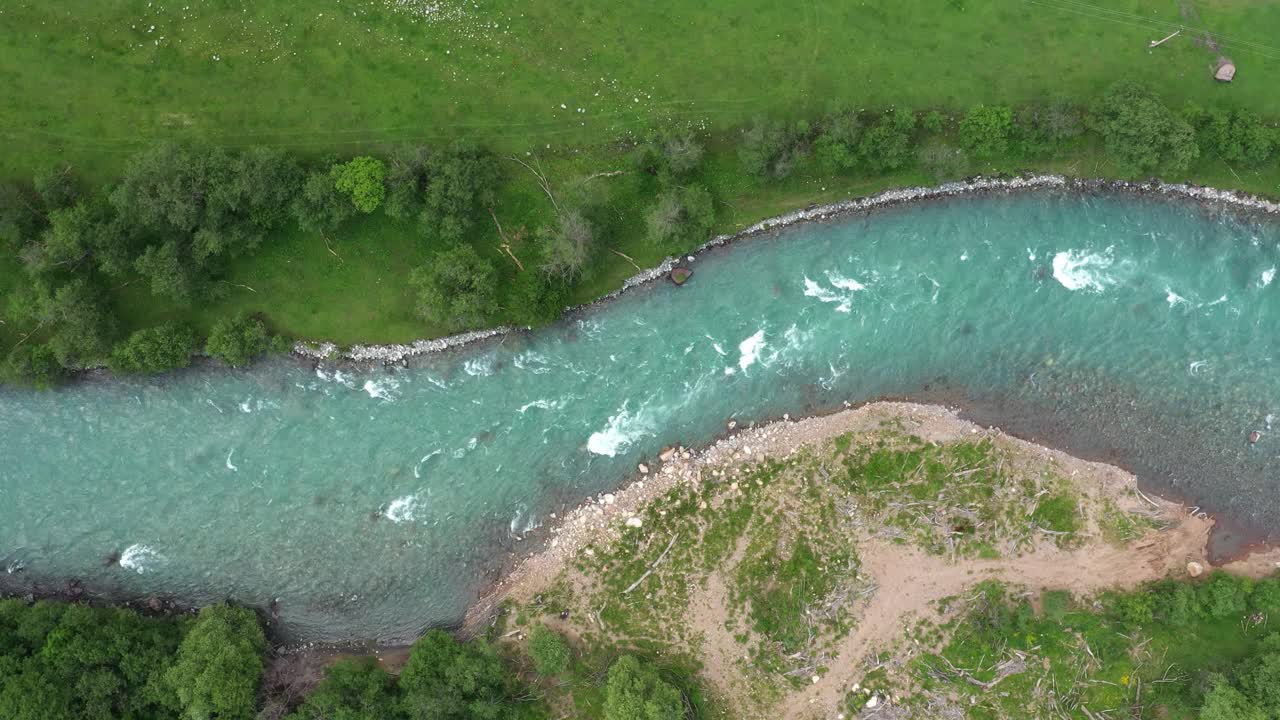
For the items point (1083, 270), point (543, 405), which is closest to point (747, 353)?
point (543, 405)

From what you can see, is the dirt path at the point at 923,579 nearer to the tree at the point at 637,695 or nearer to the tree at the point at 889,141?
the tree at the point at 637,695

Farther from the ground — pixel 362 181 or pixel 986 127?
pixel 362 181

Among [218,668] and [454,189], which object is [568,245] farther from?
[218,668]

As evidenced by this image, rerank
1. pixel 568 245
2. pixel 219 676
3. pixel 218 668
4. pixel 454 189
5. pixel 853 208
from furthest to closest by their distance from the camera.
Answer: pixel 853 208 < pixel 454 189 < pixel 568 245 < pixel 218 668 < pixel 219 676

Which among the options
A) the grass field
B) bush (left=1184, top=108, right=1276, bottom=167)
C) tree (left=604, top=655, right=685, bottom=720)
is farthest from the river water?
tree (left=604, top=655, right=685, bottom=720)

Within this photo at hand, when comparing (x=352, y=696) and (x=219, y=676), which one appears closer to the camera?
(x=219, y=676)

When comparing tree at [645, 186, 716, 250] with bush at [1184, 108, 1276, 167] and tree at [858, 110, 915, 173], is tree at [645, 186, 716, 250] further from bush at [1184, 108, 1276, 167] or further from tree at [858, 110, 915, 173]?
bush at [1184, 108, 1276, 167]

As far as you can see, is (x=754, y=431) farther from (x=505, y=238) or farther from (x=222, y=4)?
(x=222, y=4)

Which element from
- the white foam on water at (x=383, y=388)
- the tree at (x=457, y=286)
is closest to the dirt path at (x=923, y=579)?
the tree at (x=457, y=286)
